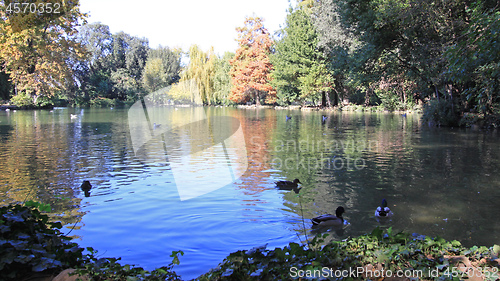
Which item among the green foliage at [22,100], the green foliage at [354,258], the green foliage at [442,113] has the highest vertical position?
the green foliage at [22,100]

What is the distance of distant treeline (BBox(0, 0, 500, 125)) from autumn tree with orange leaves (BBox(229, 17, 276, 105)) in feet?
0.52

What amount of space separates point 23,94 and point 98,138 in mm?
35326

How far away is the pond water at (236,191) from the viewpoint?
5855 millimetres

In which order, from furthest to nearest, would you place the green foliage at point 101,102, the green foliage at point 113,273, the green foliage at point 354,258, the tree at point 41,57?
1. the green foliage at point 101,102
2. the tree at point 41,57
3. the green foliage at point 354,258
4. the green foliage at point 113,273

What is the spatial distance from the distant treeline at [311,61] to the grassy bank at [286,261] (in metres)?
6.54

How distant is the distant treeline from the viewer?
16.7 meters

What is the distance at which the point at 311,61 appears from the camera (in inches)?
1708

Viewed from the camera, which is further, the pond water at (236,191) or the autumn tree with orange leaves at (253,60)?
the autumn tree with orange leaves at (253,60)

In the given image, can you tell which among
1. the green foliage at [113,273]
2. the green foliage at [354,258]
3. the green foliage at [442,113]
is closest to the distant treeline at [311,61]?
the green foliage at [442,113]

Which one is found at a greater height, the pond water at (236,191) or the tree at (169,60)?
the tree at (169,60)

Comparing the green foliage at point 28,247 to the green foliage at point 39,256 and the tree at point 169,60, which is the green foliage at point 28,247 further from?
the tree at point 169,60

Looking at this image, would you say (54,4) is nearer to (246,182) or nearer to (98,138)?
(98,138)
